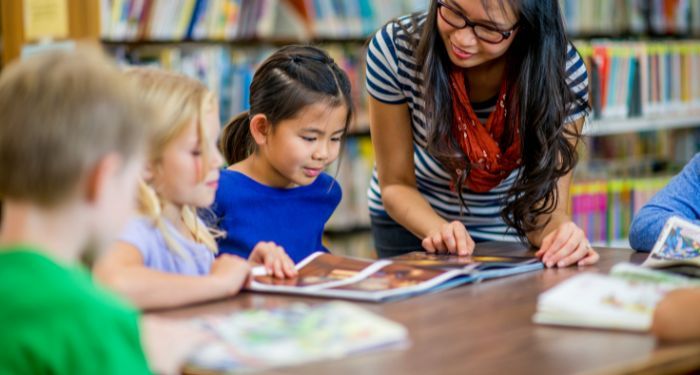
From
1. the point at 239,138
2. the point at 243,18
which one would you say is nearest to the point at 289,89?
the point at 239,138

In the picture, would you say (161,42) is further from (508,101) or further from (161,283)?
(161,283)

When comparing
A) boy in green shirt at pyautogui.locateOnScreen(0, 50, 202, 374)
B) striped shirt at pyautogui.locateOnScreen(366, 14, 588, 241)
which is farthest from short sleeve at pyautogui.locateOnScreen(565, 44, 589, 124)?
boy in green shirt at pyautogui.locateOnScreen(0, 50, 202, 374)

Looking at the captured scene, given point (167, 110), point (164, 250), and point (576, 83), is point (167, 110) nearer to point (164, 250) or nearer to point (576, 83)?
point (164, 250)

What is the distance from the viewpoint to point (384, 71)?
2.28 metres

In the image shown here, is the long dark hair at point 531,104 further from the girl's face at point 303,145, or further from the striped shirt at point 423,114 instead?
the girl's face at point 303,145

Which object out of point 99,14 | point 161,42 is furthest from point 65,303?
point 161,42

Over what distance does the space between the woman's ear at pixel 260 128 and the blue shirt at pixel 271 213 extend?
0.09 meters

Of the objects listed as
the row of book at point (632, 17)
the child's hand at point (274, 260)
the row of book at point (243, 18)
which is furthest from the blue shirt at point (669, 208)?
the row of book at point (632, 17)

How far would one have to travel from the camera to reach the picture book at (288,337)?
1.22 metres

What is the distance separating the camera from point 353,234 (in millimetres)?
4301

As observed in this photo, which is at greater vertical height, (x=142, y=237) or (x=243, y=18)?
(x=243, y=18)

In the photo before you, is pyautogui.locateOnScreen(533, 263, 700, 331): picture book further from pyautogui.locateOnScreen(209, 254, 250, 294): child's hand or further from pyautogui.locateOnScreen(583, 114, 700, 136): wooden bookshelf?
pyautogui.locateOnScreen(583, 114, 700, 136): wooden bookshelf

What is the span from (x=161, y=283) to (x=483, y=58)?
2.81ft

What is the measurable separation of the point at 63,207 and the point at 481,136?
4.03 feet
